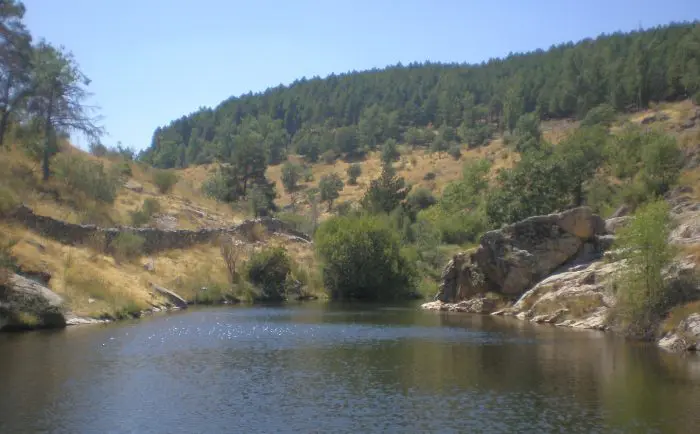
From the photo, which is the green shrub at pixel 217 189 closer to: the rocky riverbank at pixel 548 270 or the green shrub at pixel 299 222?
the green shrub at pixel 299 222

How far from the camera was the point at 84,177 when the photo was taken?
76.2 metres

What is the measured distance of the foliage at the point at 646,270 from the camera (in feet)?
134

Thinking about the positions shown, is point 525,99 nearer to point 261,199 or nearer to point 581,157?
point 581,157

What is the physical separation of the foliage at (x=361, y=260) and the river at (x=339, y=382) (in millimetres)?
32587

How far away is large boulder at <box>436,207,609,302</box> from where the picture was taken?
198ft

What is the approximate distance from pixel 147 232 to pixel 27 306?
28.5 meters

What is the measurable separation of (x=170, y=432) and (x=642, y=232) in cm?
3035

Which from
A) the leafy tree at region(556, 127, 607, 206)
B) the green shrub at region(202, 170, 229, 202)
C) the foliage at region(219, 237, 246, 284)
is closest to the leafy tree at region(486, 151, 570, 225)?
the leafy tree at region(556, 127, 607, 206)

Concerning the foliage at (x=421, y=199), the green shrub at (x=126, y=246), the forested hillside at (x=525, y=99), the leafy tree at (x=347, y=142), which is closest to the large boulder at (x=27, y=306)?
the green shrub at (x=126, y=246)

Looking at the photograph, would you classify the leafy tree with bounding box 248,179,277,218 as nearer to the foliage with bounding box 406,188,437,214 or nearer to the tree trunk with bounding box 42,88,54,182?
the foliage with bounding box 406,188,437,214

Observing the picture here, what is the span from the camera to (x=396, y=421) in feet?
76.9

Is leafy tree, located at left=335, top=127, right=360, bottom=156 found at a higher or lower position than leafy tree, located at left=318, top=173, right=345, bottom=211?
higher

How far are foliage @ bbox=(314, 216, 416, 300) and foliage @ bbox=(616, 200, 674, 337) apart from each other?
4040 centimetres

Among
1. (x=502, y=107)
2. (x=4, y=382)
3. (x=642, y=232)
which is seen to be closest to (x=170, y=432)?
(x=4, y=382)
